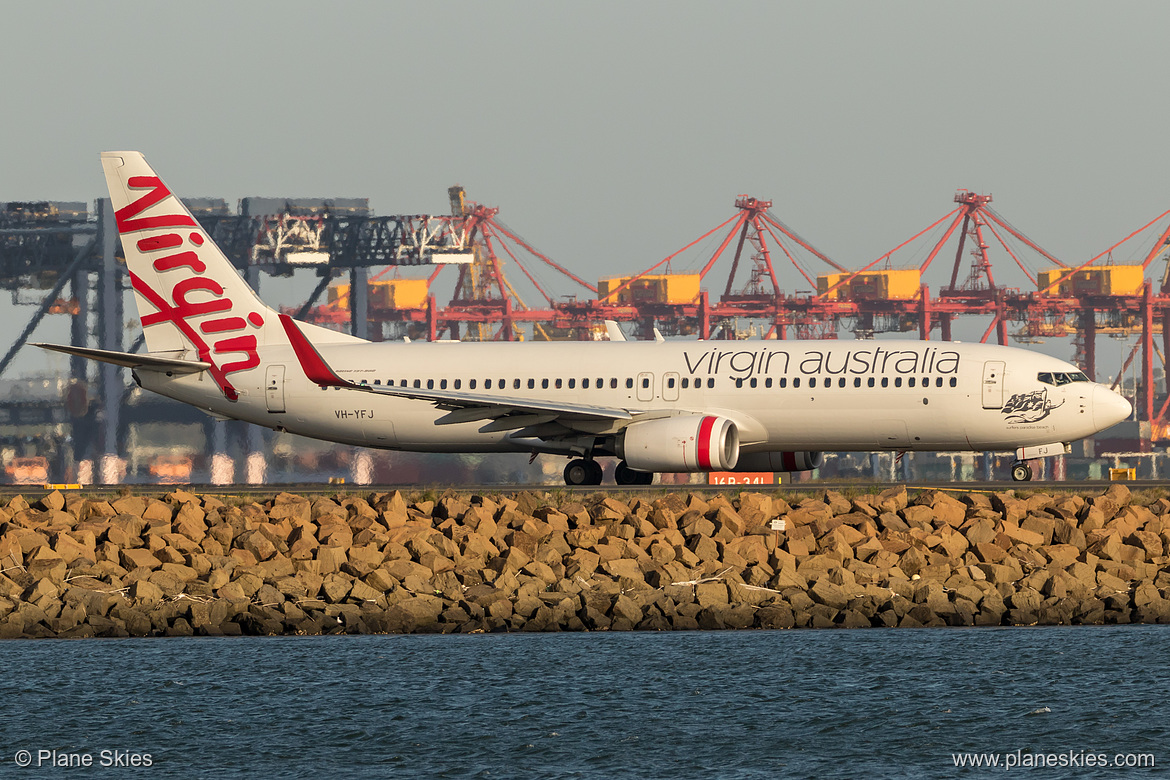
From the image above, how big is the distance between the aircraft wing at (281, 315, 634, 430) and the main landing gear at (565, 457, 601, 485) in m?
1.33

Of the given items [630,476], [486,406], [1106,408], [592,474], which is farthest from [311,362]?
[1106,408]

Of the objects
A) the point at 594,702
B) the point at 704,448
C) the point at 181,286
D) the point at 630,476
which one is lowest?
the point at 594,702

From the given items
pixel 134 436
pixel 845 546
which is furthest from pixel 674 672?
pixel 134 436

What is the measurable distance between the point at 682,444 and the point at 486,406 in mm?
4441

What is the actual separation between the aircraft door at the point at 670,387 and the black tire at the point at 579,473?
8.07ft

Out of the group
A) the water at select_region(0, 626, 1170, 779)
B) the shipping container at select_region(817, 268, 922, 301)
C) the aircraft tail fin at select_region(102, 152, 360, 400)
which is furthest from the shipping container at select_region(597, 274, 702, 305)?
the water at select_region(0, 626, 1170, 779)

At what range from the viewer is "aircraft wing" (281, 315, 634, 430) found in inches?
1415

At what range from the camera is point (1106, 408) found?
35.2m

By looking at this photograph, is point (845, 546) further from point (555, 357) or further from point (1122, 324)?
point (1122, 324)

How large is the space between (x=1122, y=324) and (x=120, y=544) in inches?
5264

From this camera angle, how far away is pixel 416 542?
28.9m

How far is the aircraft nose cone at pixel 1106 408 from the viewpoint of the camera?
1384 inches

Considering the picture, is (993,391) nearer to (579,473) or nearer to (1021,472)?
(1021,472)

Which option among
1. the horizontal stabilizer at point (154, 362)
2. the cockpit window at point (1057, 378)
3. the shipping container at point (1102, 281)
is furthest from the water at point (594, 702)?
the shipping container at point (1102, 281)
